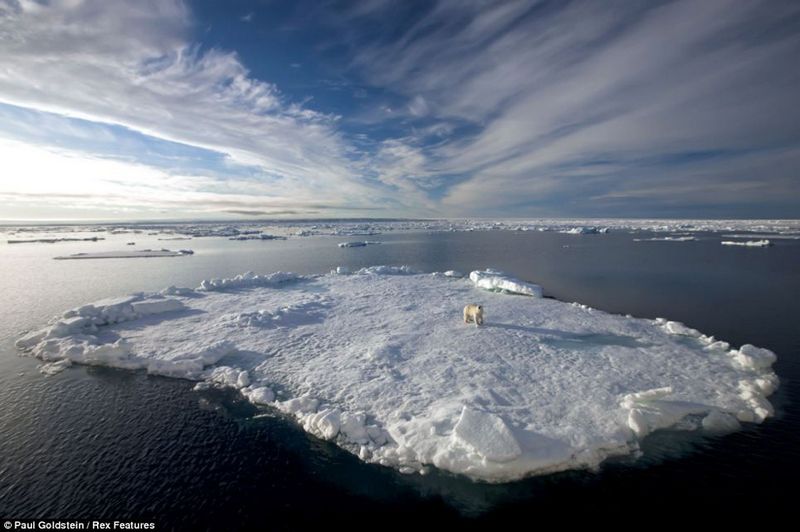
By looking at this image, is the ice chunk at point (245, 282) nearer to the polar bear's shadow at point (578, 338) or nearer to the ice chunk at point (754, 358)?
the polar bear's shadow at point (578, 338)

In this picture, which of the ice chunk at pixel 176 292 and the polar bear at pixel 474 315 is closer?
the polar bear at pixel 474 315

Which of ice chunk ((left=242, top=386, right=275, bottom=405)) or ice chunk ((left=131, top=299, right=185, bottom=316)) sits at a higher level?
ice chunk ((left=131, top=299, right=185, bottom=316))

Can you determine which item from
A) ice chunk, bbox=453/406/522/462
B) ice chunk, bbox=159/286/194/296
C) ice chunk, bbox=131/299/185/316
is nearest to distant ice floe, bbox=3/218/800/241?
ice chunk, bbox=159/286/194/296

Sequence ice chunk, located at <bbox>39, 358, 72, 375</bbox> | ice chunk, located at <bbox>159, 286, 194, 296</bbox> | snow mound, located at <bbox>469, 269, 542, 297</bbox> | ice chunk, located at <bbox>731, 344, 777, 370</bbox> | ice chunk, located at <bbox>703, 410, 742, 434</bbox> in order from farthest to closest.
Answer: ice chunk, located at <bbox>159, 286, 194, 296</bbox>
snow mound, located at <bbox>469, 269, 542, 297</bbox>
ice chunk, located at <bbox>39, 358, 72, 375</bbox>
ice chunk, located at <bbox>731, 344, 777, 370</bbox>
ice chunk, located at <bbox>703, 410, 742, 434</bbox>

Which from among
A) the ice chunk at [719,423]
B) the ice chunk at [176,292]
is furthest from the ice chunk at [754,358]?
the ice chunk at [176,292]

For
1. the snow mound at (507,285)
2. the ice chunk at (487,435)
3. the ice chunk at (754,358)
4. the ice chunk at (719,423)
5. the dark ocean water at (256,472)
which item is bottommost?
the dark ocean water at (256,472)

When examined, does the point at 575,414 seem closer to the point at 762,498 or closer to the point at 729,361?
the point at 762,498

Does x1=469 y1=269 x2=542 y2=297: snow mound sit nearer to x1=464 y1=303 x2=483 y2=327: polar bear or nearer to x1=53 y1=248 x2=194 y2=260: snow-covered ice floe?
x1=464 y1=303 x2=483 y2=327: polar bear
